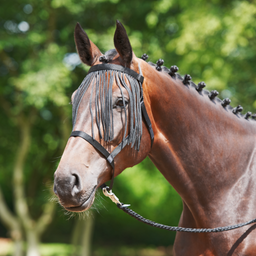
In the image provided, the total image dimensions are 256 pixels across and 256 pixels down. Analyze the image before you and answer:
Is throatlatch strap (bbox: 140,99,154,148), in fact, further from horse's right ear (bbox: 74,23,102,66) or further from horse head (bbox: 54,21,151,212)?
horse's right ear (bbox: 74,23,102,66)

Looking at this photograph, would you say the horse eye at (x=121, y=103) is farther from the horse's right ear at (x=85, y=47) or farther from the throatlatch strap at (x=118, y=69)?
the horse's right ear at (x=85, y=47)

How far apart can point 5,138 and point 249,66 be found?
9.70 metres

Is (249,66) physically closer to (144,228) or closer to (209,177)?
(209,177)

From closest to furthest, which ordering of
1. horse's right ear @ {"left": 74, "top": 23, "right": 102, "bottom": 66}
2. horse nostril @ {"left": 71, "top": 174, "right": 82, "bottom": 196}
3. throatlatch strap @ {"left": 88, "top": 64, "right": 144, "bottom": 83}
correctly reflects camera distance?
horse nostril @ {"left": 71, "top": 174, "right": 82, "bottom": 196}
throatlatch strap @ {"left": 88, "top": 64, "right": 144, "bottom": 83}
horse's right ear @ {"left": 74, "top": 23, "right": 102, "bottom": 66}

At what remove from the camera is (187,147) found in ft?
7.93

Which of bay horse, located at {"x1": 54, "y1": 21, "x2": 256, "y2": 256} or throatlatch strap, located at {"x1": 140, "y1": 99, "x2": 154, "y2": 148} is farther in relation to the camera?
throatlatch strap, located at {"x1": 140, "y1": 99, "x2": 154, "y2": 148}

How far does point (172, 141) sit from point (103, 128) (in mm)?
641

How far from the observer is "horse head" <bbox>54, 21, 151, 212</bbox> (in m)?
1.89

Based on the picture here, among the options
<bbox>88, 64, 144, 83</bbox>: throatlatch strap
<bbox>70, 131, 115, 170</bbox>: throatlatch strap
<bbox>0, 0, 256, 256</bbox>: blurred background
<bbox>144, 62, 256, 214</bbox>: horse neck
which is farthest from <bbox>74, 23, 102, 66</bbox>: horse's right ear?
<bbox>0, 0, 256, 256</bbox>: blurred background

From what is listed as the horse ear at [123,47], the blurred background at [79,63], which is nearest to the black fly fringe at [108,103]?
the horse ear at [123,47]

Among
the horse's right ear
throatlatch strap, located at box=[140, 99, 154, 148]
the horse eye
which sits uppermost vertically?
the horse's right ear

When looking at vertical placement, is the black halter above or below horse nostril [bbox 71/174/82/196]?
above

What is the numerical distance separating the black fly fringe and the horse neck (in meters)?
0.20

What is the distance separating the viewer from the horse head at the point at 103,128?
1.89m
